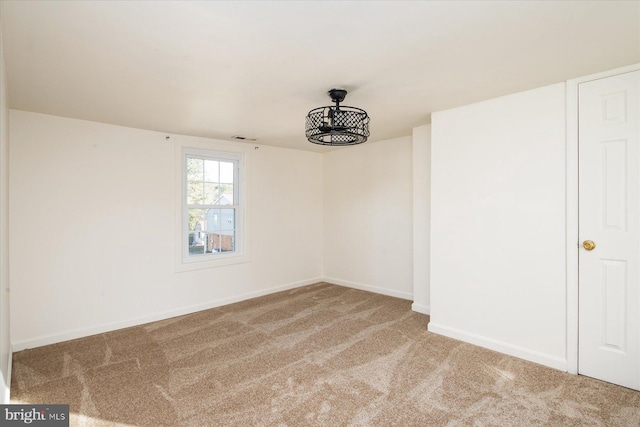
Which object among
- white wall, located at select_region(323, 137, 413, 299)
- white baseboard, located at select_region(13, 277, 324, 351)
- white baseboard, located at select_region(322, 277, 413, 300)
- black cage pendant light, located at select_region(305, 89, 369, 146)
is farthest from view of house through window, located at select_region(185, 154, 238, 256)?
black cage pendant light, located at select_region(305, 89, 369, 146)

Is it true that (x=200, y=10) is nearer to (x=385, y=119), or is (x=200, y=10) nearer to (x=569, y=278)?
(x=385, y=119)

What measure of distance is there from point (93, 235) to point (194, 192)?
1.24 metres

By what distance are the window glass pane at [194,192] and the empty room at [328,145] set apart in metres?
0.03

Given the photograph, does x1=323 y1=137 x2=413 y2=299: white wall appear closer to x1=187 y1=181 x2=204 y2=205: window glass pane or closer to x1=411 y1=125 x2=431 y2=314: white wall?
x1=411 y1=125 x2=431 y2=314: white wall

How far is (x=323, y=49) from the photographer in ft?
6.42

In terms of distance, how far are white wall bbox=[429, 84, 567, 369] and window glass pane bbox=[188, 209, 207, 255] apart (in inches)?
116

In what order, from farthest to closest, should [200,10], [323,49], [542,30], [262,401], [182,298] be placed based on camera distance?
[182,298] → [262,401] → [323,49] → [542,30] → [200,10]

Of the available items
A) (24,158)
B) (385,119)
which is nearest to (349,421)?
(385,119)

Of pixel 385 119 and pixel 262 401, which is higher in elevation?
pixel 385 119

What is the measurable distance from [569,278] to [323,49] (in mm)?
2526

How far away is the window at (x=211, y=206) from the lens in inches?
166

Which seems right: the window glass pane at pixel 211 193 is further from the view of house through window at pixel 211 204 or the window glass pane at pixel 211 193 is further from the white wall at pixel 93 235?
the white wall at pixel 93 235

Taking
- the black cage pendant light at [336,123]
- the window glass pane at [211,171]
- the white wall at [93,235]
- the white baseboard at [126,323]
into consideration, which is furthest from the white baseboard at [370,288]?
the black cage pendant light at [336,123]

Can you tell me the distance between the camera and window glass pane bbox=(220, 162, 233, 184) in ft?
15.1
